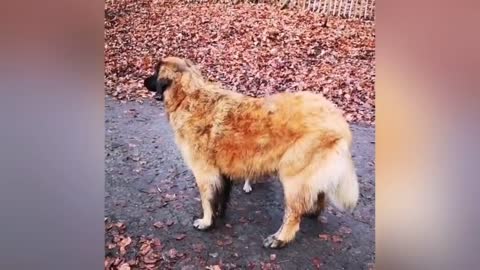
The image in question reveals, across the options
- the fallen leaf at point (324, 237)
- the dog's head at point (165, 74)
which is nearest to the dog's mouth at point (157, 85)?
the dog's head at point (165, 74)

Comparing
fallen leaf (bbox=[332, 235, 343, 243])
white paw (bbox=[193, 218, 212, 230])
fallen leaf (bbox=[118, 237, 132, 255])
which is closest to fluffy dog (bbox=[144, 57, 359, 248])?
white paw (bbox=[193, 218, 212, 230])

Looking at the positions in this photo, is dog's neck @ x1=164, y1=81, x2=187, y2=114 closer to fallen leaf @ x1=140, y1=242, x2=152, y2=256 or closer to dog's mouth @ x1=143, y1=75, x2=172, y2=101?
dog's mouth @ x1=143, y1=75, x2=172, y2=101

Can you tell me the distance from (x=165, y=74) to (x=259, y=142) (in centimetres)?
46

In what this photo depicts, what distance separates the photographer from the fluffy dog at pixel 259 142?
5.18 feet

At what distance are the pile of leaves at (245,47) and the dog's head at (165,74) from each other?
0.10ft

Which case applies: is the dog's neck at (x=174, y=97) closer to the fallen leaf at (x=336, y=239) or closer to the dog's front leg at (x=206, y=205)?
the dog's front leg at (x=206, y=205)

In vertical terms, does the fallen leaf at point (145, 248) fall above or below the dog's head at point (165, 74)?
below

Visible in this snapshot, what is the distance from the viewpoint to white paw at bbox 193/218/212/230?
5.33 feet

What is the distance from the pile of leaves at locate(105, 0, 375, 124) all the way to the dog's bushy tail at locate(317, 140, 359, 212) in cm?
18

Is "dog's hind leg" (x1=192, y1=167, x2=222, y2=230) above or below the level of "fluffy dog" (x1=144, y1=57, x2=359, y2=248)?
below

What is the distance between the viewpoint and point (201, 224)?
163 centimetres

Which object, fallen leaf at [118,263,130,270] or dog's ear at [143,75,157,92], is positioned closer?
fallen leaf at [118,263,130,270]
